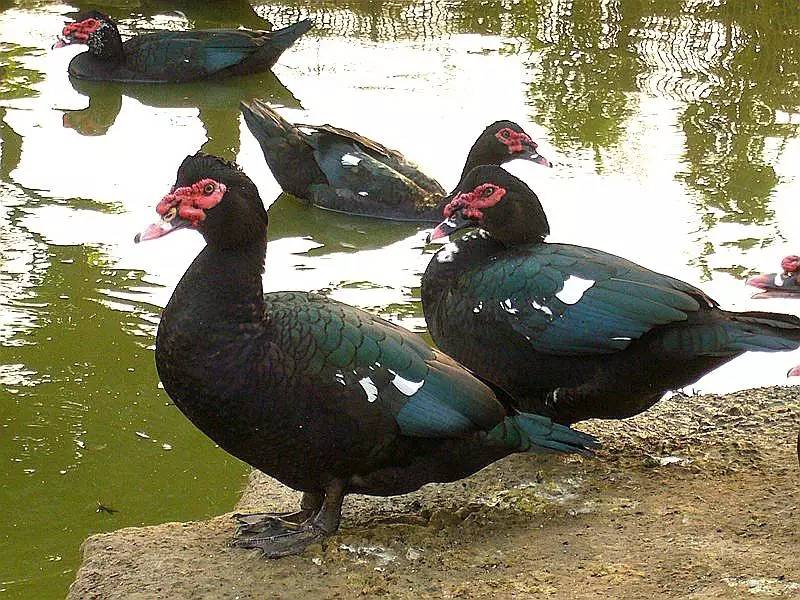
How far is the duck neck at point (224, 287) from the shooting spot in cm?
361

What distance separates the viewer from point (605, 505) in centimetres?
391

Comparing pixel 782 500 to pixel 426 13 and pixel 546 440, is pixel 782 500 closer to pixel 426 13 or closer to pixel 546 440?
pixel 546 440

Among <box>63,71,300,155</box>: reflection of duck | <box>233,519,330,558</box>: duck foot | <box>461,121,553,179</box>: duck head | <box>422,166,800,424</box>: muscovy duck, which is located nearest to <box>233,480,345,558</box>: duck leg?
<box>233,519,330,558</box>: duck foot

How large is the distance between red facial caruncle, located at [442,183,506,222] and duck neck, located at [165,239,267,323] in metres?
1.28

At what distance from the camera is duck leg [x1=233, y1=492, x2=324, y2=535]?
3777mm

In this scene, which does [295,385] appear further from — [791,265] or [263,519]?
[791,265]

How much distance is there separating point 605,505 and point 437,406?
66cm

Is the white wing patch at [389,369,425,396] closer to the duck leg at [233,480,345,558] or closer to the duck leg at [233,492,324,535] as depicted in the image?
the duck leg at [233,480,345,558]

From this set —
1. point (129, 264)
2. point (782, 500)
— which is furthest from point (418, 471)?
point (129, 264)

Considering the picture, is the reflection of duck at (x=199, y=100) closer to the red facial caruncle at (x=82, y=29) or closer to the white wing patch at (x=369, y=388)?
the red facial caruncle at (x=82, y=29)

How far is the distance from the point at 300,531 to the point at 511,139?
3336 mm

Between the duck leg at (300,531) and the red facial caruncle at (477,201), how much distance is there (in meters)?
1.44

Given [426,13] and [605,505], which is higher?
[426,13]

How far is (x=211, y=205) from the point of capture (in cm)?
364
